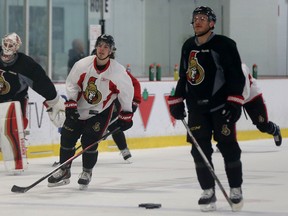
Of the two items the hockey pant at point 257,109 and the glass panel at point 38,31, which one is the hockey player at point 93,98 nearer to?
the hockey pant at point 257,109

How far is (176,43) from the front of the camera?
18.4 metres

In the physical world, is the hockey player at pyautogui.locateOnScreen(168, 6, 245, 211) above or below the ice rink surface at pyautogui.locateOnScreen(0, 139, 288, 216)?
above

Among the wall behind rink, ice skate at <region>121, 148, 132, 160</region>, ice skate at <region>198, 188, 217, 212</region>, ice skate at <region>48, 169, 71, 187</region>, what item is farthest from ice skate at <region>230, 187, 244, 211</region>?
the wall behind rink

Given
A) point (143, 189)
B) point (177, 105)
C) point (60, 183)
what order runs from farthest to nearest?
point (60, 183), point (143, 189), point (177, 105)

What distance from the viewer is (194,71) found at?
8.13m

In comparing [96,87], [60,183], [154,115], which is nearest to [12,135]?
[60,183]

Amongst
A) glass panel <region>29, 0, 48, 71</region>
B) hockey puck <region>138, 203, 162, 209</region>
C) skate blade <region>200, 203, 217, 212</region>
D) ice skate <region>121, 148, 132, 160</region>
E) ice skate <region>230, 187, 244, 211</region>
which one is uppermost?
glass panel <region>29, 0, 48, 71</region>

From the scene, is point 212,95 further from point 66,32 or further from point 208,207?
point 66,32

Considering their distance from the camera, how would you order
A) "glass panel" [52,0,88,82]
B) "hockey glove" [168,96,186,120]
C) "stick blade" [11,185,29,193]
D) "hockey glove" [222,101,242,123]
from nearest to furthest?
"hockey glove" [222,101,242,123] → "hockey glove" [168,96,186,120] → "stick blade" [11,185,29,193] → "glass panel" [52,0,88,82]

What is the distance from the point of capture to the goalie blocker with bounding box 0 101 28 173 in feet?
36.7

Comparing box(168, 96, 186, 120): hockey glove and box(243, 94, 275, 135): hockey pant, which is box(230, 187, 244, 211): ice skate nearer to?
box(168, 96, 186, 120): hockey glove

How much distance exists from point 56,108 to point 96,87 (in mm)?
1757

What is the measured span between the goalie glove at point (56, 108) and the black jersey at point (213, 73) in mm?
3111

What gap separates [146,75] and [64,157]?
25.4ft
